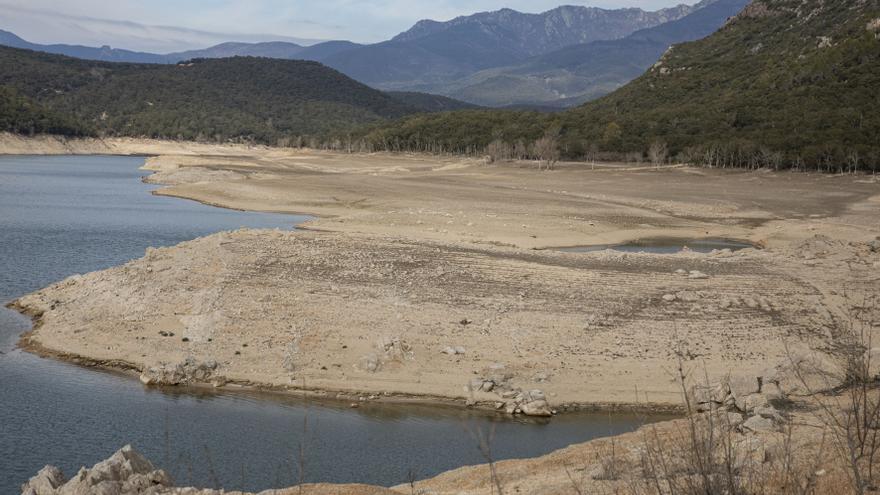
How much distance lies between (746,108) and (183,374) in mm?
91651

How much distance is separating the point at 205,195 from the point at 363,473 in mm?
51159

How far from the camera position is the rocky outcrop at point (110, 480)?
10.7 metres

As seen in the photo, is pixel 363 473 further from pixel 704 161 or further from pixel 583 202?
pixel 704 161

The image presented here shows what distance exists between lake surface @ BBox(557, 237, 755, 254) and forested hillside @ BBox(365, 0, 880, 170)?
1372 inches

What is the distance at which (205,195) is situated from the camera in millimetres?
62656

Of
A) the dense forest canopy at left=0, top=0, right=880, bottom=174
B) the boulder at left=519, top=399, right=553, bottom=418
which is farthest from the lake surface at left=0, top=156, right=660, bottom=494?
the dense forest canopy at left=0, top=0, right=880, bottom=174

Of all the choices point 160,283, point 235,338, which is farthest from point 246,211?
point 235,338

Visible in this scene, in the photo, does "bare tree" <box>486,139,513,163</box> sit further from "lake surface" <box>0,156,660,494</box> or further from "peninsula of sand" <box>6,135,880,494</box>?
"lake surface" <box>0,156,660,494</box>

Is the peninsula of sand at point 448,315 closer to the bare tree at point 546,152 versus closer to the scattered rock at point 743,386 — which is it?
the scattered rock at point 743,386

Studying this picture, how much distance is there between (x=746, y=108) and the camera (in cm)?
9862

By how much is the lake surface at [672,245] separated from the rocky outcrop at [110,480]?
28.8m

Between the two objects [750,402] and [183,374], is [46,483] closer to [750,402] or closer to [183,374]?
[183,374]

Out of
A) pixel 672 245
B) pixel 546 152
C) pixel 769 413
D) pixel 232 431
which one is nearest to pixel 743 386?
pixel 769 413

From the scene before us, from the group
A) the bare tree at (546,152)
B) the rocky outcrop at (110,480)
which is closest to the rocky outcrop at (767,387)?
the rocky outcrop at (110,480)
